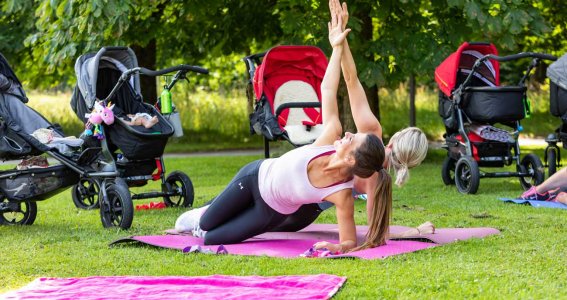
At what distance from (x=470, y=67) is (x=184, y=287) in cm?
675

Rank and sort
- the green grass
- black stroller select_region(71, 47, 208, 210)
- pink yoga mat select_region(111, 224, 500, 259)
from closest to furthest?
1. the green grass
2. pink yoga mat select_region(111, 224, 500, 259)
3. black stroller select_region(71, 47, 208, 210)

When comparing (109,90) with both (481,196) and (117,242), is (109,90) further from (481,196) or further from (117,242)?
(481,196)

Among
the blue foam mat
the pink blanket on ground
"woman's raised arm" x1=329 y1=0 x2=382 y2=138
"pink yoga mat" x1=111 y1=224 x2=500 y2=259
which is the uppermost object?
"woman's raised arm" x1=329 y1=0 x2=382 y2=138

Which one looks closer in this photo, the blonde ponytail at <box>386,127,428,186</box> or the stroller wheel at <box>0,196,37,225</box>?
the blonde ponytail at <box>386,127,428,186</box>

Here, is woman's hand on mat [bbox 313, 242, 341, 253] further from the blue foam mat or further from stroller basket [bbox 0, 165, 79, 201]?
the blue foam mat

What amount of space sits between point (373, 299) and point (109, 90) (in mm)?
5477

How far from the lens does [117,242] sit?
23.5 ft

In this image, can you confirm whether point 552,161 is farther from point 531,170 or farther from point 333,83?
point 333,83

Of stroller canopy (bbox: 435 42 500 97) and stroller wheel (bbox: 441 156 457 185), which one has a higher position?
stroller canopy (bbox: 435 42 500 97)

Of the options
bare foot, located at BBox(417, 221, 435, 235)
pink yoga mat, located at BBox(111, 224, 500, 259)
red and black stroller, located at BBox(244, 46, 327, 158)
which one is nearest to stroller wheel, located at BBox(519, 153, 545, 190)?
red and black stroller, located at BBox(244, 46, 327, 158)

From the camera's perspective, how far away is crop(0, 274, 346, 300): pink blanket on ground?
5168 mm

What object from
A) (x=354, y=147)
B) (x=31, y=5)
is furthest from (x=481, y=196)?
(x=31, y=5)

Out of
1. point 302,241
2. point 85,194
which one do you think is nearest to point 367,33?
point 85,194

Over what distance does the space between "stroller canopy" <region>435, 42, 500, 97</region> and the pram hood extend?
3601 mm
